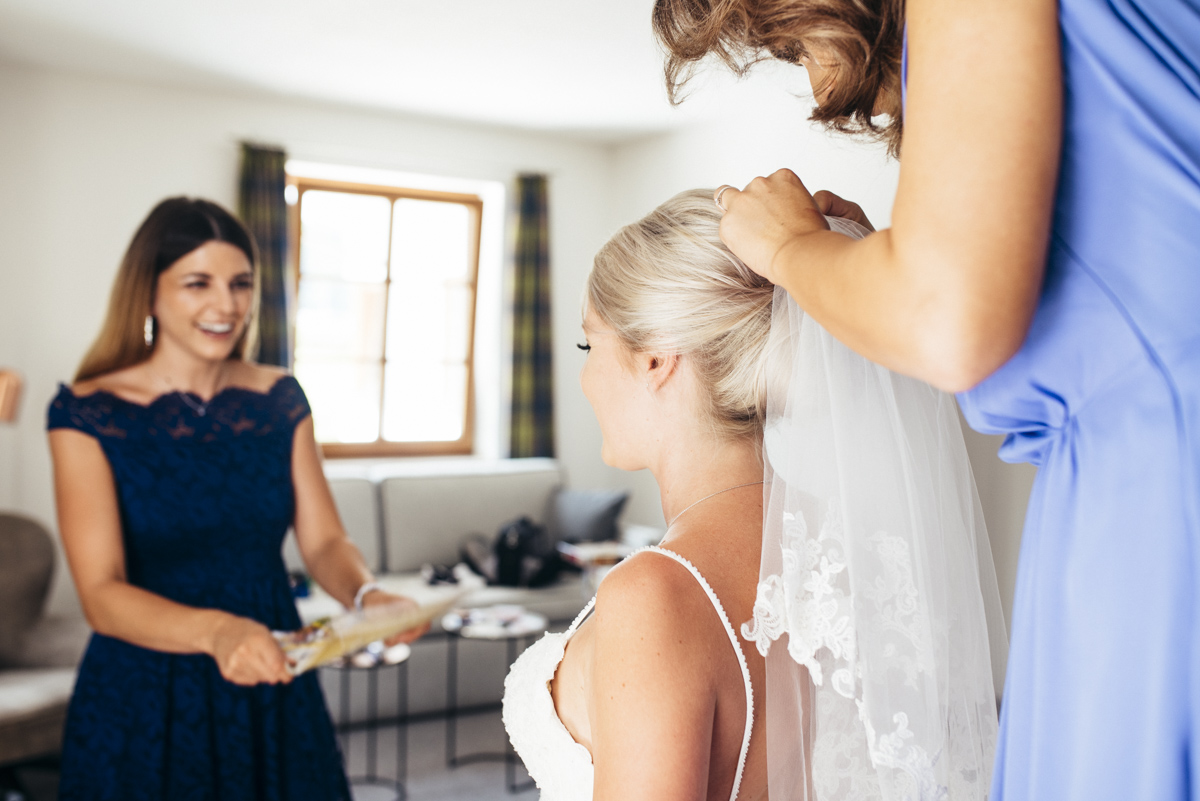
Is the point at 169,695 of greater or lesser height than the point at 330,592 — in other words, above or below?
below

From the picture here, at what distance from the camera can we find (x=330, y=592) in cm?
206

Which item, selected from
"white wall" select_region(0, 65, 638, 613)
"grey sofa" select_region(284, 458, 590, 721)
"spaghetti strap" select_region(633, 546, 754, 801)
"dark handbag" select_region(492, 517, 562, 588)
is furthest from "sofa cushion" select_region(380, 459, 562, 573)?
"spaghetti strap" select_region(633, 546, 754, 801)

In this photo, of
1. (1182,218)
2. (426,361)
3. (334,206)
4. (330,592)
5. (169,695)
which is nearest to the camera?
(1182,218)

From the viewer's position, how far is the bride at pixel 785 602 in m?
0.86

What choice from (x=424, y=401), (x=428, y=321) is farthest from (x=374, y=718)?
(x=428, y=321)

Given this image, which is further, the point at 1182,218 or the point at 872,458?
the point at 872,458

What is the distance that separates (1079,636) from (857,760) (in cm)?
34

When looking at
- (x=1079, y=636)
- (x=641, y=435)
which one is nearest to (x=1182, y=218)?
(x=1079, y=636)

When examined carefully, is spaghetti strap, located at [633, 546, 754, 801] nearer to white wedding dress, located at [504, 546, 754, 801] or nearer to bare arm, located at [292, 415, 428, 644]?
white wedding dress, located at [504, 546, 754, 801]

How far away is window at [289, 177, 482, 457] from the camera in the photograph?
584 centimetres

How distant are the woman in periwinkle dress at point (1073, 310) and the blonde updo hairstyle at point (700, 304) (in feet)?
1.25

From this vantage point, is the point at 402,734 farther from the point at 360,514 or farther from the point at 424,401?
the point at 424,401

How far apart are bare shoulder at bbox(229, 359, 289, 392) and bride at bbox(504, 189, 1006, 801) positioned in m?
1.27

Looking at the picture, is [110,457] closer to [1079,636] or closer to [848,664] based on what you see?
[848,664]
